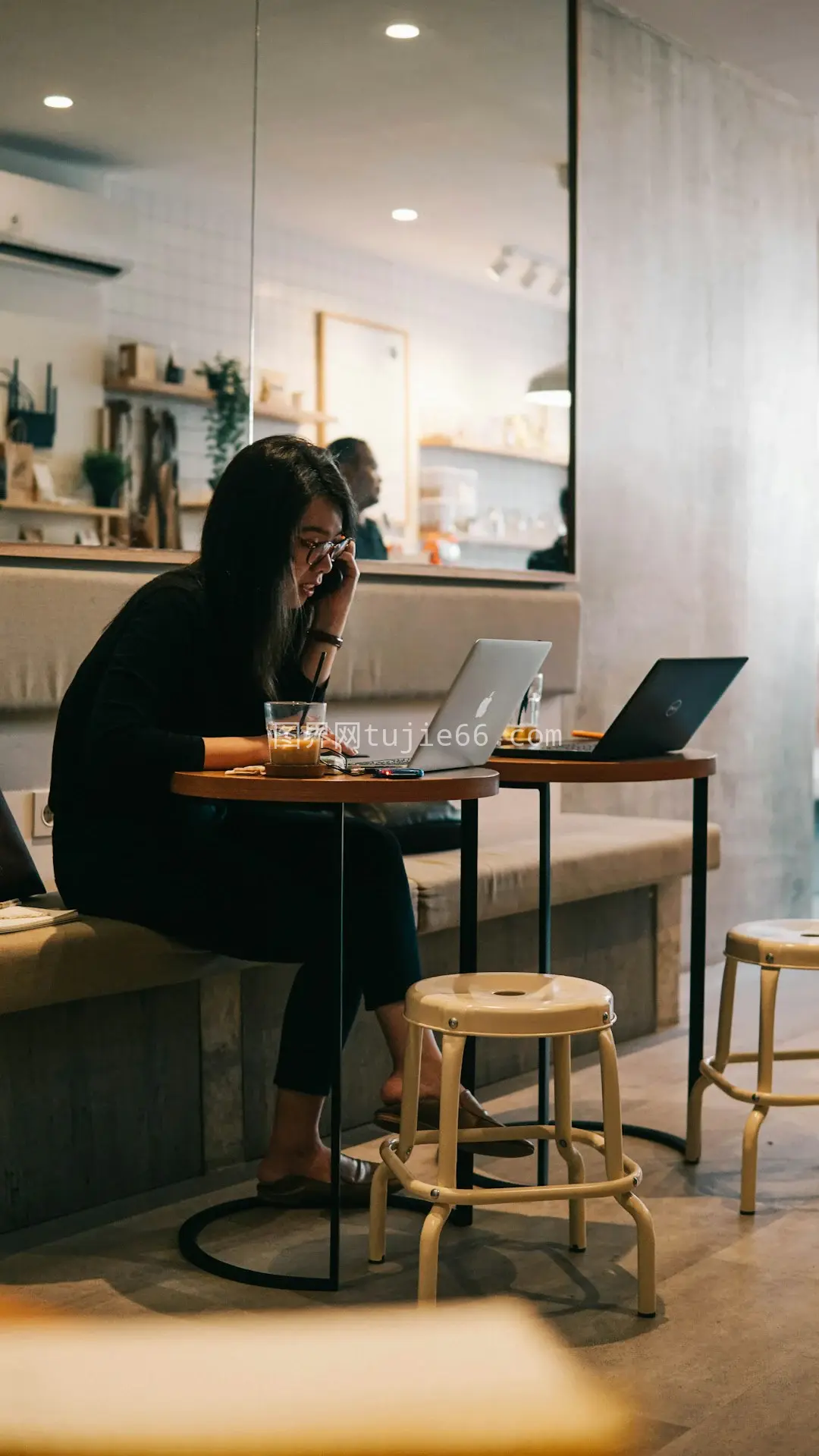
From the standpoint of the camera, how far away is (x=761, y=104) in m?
5.27

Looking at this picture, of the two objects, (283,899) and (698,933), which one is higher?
(283,899)

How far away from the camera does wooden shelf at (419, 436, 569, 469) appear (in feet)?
13.3

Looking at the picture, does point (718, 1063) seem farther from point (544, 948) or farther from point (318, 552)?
point (318, 552)

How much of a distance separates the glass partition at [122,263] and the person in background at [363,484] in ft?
1.28

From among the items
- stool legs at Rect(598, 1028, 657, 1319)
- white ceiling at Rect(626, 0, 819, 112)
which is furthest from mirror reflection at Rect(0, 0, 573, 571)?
stool legs at Rect(598, 1028, 657, 1319)

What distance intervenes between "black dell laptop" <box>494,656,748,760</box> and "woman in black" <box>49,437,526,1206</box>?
1.32ft

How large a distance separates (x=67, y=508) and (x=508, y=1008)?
149 cm

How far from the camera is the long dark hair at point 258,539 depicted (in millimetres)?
2523

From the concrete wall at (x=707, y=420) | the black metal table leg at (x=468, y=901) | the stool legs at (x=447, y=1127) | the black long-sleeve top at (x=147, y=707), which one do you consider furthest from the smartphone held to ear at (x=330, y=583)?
the concrete wall at (x=707, y=420)

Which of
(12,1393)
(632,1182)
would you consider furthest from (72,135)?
(12,1393)

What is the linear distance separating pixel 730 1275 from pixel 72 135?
2368 mm

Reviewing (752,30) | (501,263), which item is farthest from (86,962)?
(752,30)

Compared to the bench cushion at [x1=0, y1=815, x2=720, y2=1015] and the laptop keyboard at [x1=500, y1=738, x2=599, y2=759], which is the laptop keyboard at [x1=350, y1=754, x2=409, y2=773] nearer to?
the laptop keyboard at [x1=500, y1=738, x2=599, y2=759]

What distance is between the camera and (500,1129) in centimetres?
229
